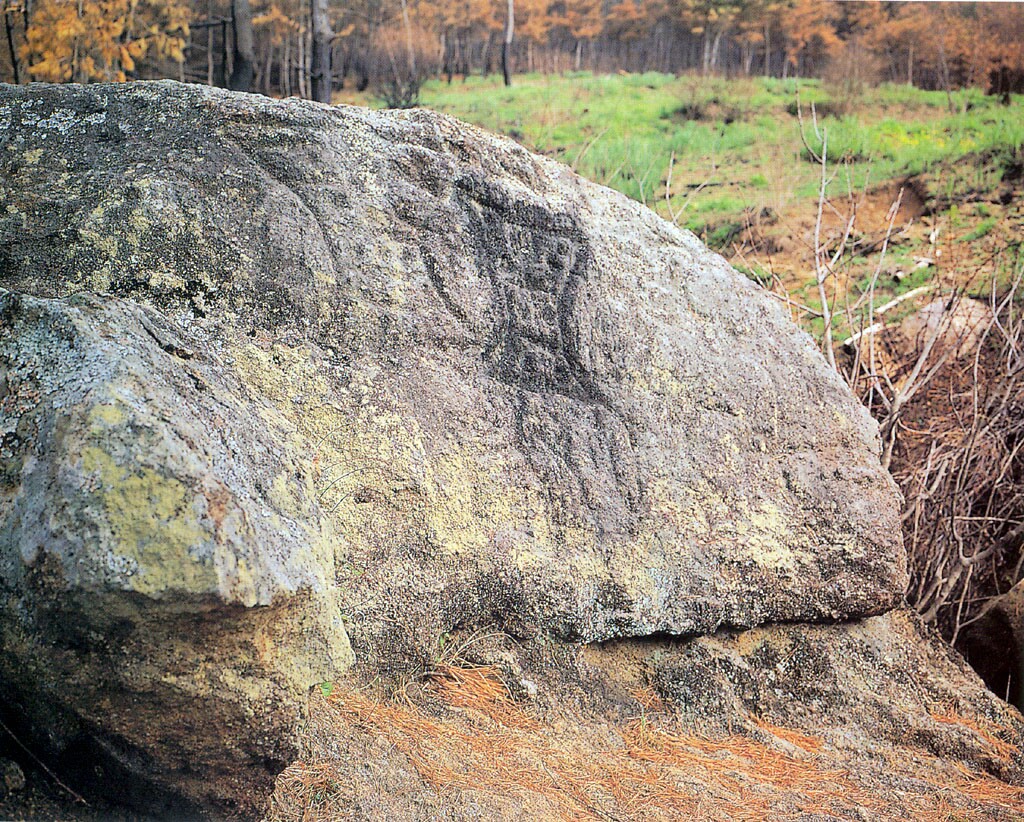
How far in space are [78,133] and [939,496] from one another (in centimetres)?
425

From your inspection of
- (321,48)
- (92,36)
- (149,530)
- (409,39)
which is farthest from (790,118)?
(149,530)

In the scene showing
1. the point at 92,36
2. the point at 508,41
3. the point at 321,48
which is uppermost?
the point at 508,41

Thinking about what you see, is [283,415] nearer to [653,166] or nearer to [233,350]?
[233,350]

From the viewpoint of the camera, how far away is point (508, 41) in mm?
10797

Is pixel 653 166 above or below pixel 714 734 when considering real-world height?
above

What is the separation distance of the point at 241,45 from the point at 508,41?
3560 millimetres

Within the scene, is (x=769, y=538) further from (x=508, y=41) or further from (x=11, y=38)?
(x=508, y=41)

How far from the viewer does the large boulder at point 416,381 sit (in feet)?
6.00

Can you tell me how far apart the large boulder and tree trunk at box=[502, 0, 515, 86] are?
771 cm

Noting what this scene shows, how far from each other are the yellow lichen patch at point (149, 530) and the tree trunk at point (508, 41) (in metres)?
9.92

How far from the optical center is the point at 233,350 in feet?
8.91

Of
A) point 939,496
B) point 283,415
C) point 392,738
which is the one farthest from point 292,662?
point 939,496

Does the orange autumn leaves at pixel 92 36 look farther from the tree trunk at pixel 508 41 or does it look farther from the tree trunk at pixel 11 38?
the tree trunk at pixel 508 41

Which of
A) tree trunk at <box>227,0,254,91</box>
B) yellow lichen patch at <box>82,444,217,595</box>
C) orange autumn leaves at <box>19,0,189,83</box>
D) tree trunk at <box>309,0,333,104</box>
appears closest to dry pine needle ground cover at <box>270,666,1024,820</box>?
yellow lichen patch at <box>82,444,217,595</box>
